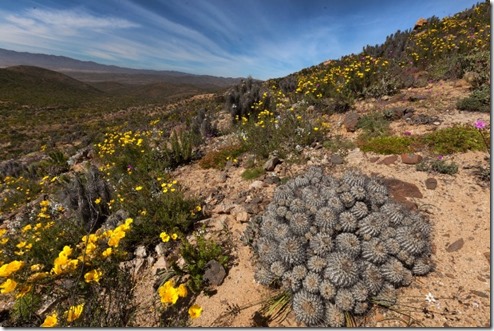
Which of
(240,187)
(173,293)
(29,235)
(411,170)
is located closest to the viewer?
(173,293)

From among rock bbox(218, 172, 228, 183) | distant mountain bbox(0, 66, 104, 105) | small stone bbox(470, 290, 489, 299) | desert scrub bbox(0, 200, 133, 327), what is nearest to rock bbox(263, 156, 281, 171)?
rock bbox(218, 172, 228, 183)

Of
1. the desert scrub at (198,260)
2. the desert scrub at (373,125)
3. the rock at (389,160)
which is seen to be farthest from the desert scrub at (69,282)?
the desert scrub at (373,125)

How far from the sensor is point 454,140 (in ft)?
16.5

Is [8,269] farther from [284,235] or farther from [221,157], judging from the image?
[221,157]

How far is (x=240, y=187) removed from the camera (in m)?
5.34

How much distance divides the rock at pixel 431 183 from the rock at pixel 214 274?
349 centimetres

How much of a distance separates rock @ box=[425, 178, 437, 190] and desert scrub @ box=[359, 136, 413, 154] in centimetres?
107

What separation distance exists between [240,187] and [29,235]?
373 cm

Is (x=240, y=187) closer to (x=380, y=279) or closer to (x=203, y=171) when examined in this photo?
(x=203, y=171)

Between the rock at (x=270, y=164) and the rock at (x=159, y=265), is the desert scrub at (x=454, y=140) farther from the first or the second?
the rock at (x=159, y=265)

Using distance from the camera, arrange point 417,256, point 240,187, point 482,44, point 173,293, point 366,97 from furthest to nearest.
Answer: point 482,44
point 366,97
point 240,187
point 417,256
point 173,293

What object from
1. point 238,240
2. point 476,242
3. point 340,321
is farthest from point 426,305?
point 238,240

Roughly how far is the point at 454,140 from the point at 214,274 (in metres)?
5.16

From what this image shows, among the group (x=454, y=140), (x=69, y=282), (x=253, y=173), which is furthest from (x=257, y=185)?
(x=454, y=140)
